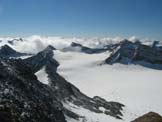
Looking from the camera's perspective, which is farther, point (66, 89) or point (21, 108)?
point (66, 89)

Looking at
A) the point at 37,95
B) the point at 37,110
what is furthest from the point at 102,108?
the point at 37,110

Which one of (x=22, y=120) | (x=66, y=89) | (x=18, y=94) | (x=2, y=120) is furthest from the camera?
(x=66, y=89)

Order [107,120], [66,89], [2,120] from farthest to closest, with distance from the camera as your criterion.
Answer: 1. [66,89]
2. [107,120]
3. [2,120]

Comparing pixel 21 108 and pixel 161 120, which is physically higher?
pixel 21 108

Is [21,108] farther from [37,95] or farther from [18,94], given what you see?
[37,95]

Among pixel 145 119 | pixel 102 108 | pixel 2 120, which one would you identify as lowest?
pixel 102 108

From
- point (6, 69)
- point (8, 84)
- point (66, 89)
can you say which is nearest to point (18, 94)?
point (8, 84)

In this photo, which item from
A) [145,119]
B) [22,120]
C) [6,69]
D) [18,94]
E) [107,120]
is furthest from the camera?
[107,120]

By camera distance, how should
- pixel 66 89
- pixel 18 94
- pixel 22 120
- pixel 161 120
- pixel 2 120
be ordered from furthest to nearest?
pixel 66 89
pixel 161 120
pixel 18 94
pixel 22 120
pixel 2 120

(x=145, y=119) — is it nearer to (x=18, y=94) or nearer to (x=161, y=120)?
(x=161, y=120)
